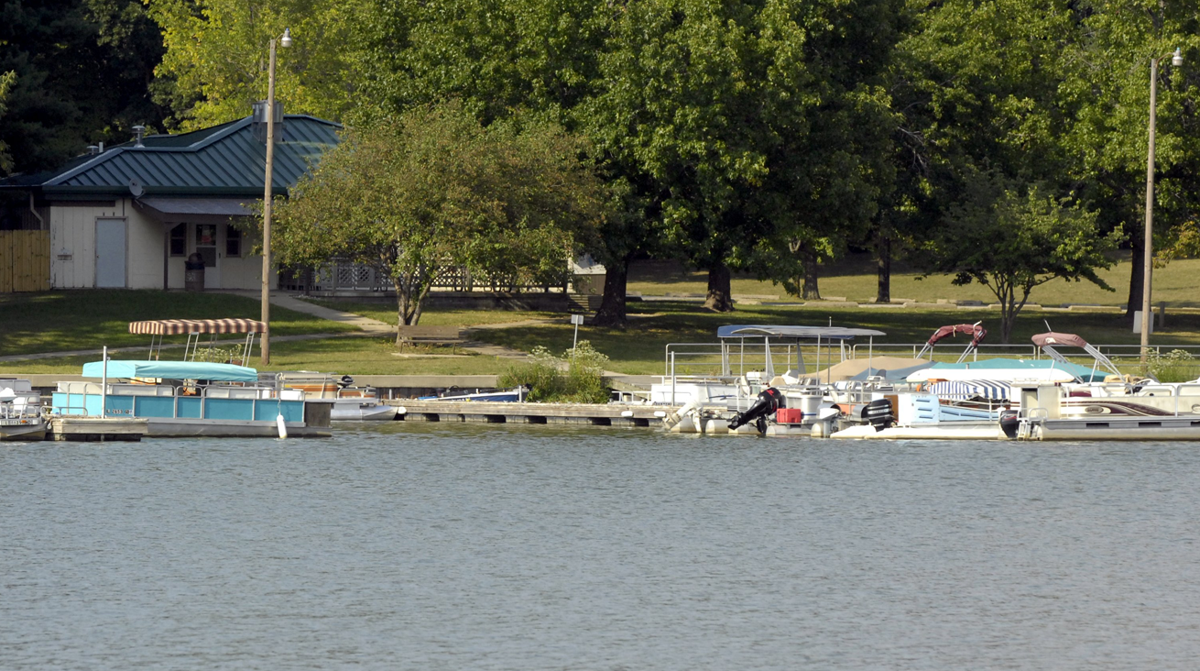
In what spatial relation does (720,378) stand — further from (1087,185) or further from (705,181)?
(1087,185)

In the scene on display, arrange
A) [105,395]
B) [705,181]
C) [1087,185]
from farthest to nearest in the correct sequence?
1. [1087,185]
2. [705,181]
3. [105,395]

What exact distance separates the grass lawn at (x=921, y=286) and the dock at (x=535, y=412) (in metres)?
42.5

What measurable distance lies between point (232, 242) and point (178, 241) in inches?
85.4

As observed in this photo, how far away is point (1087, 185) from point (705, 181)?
19.1m

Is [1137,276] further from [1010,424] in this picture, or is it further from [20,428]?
[20,428]

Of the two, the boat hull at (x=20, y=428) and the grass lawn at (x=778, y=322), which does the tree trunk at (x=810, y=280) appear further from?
the boat hull at (x=20, y=428)

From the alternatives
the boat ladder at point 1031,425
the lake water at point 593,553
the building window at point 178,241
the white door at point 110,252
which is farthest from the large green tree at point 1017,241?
the white door at point 110,252

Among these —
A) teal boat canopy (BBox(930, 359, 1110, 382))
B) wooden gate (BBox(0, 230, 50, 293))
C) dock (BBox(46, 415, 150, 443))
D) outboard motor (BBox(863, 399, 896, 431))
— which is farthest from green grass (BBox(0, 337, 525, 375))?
wooden gate (BBox(0, 230, 50, 293))

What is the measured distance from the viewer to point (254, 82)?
289 ft

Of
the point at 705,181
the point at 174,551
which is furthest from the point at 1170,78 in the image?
the point at 174,551

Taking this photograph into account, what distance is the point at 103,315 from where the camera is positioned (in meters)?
57.2

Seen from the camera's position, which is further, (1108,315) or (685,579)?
(1108,315)

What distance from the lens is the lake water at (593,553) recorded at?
898 inches

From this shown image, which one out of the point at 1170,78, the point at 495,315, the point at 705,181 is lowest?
the point at 495,315
